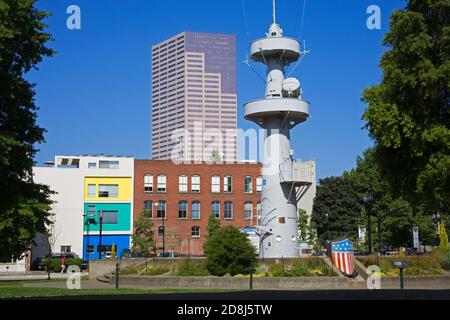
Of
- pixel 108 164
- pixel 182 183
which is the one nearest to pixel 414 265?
pixel 182 183

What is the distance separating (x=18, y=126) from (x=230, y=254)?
39.4 feet

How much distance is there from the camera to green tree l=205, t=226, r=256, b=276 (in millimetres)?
29641

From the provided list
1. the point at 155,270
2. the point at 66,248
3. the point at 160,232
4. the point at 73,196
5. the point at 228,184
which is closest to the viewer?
the point at 155,270

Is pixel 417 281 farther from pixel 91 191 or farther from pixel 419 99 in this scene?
pixel 91 191

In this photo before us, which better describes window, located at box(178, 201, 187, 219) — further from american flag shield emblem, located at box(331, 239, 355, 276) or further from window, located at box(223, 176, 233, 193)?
american flag shield emblem, located at box(331, 239, 355, 276)

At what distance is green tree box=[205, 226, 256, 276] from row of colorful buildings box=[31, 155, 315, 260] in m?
42.4

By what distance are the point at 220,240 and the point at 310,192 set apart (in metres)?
61.8

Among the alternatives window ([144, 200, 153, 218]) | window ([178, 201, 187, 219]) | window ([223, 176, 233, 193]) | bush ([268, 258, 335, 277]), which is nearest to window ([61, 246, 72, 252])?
window ([144, 200, 153, 218])

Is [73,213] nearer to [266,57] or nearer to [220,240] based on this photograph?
[266,57]

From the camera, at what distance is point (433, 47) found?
18.2 m

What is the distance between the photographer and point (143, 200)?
7556 cm

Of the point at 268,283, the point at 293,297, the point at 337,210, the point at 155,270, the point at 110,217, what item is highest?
the point at 337,210

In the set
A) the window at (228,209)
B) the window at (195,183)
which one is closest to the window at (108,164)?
the window at (195,183)

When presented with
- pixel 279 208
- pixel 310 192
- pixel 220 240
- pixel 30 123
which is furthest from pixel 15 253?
pixel 310 192
